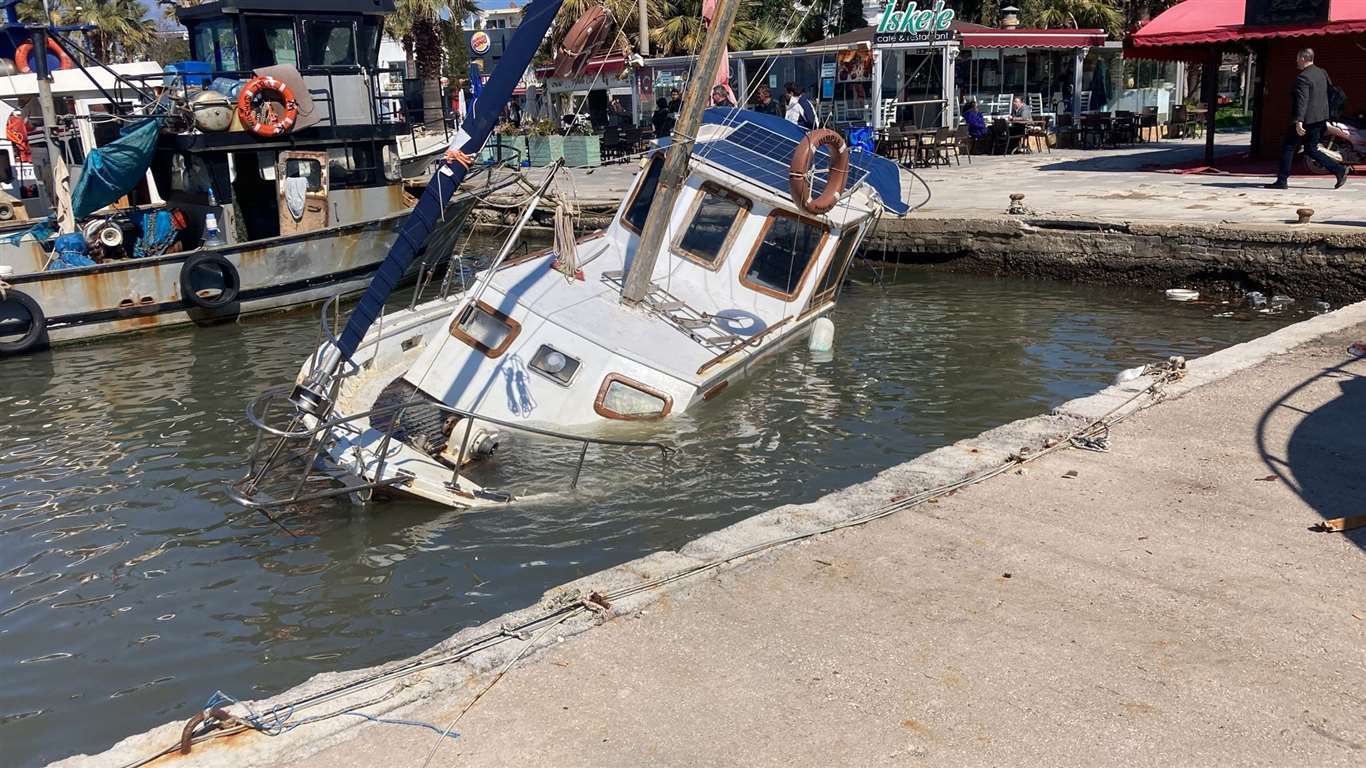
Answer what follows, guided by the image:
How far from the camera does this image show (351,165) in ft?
60.8

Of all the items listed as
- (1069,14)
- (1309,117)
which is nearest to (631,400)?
(1309,117)

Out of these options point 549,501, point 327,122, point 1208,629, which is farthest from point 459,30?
point 1208,629

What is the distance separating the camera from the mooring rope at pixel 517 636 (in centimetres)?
425

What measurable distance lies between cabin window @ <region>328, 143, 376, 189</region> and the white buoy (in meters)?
9.56

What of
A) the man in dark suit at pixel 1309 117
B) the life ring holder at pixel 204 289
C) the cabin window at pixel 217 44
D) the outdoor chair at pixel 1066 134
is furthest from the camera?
the outdoor chair at pixel 1066 134

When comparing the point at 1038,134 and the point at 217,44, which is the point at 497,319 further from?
the point at 1038,134

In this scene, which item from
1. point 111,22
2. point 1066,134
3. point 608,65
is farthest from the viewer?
point 111,22

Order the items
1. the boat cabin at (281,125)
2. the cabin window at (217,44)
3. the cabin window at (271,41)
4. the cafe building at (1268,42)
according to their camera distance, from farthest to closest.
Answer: the cafe building at (1268,42) < the cabin window at (217,44) < the cabin window at (271,41) < the boat cabin at (281,125)

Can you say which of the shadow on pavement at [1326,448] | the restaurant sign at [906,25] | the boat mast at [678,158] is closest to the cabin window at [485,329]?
the boat mast at [678,158]

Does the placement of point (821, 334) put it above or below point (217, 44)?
below

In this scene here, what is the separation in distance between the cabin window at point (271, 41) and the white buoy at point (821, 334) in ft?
36.2

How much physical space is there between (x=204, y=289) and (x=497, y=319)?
843cm

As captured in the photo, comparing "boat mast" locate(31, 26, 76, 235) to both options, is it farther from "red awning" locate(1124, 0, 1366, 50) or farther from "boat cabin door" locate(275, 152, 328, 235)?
"red awning" locate(1124, 0, 1366, 50)

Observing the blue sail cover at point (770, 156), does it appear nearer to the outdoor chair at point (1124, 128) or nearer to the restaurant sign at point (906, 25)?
the restaurant sign at point (906, 25)
